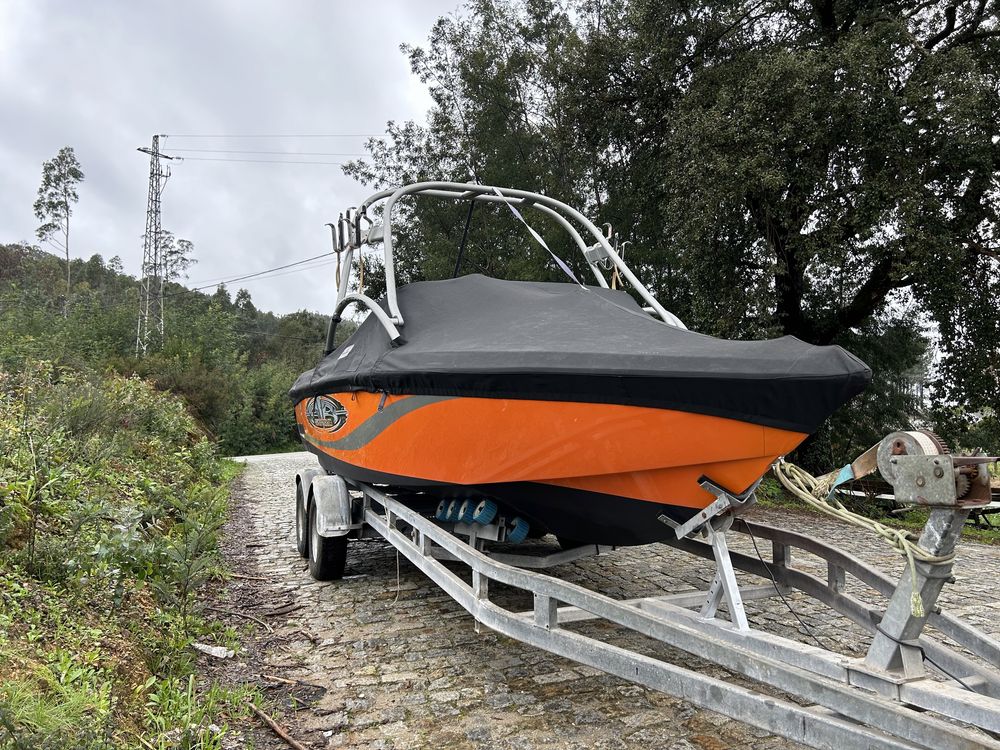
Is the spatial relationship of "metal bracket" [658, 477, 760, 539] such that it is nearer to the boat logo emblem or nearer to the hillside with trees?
the boat logo emblem

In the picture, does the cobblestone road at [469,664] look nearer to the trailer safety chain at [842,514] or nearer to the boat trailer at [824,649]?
the boat trailer at [824,649]

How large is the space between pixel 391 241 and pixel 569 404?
2096 mm

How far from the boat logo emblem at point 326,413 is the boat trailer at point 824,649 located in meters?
1.35

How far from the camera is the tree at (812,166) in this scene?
7.26 meters

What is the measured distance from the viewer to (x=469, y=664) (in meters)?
3.32

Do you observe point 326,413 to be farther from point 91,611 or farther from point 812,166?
point 812,166

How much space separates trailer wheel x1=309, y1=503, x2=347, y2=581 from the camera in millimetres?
4590

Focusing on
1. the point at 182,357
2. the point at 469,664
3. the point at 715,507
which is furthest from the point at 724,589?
the point at 182,357

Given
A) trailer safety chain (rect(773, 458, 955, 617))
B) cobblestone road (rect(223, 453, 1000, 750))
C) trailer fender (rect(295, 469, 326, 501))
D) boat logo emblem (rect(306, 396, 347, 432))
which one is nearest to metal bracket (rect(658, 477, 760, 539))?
trailer safety chain (rect(773, 458, 955, 617))

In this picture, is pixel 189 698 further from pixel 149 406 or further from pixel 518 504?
pixel 149 406

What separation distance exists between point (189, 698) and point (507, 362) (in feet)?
6.01

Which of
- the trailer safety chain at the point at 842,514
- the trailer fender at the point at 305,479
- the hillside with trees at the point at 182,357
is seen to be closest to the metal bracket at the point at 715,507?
the trailer safety chain at the point at 842,514

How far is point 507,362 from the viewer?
278 cm

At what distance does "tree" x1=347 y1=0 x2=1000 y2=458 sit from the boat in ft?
15.6
